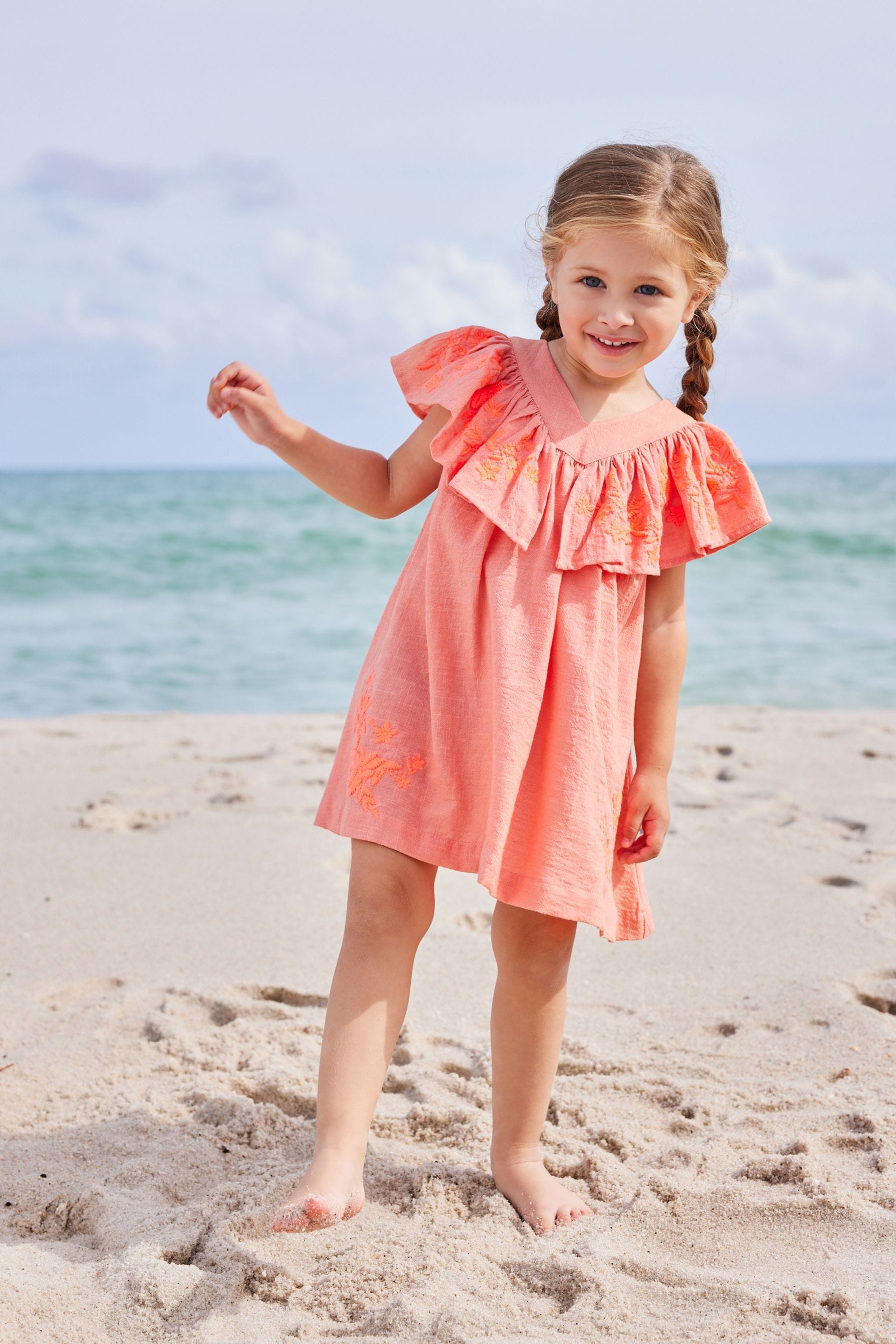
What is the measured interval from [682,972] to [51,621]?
853 cm

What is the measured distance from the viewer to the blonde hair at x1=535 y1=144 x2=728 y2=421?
5.86 ft

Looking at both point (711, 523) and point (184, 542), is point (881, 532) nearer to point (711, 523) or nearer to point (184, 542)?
point (184, 542)

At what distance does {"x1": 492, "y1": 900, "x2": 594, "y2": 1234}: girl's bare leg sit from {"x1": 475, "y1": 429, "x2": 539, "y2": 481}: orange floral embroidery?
660 mm

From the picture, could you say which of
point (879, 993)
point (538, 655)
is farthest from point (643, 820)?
point (879, 993)

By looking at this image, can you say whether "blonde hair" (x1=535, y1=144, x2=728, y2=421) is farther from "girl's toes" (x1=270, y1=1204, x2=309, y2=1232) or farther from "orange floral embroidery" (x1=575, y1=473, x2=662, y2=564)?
"girl's toes" (x1=270, y1=1204, x2=309, y2=1232)

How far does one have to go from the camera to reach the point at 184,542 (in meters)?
16.2

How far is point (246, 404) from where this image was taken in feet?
6.44

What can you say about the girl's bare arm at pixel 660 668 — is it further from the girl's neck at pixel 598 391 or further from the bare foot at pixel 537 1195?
the bare foot at pixel 537 1195

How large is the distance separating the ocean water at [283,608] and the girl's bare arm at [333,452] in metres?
4.68

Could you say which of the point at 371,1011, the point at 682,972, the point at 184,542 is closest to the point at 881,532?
the point at 184,542

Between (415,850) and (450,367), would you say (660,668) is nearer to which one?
(415,850)

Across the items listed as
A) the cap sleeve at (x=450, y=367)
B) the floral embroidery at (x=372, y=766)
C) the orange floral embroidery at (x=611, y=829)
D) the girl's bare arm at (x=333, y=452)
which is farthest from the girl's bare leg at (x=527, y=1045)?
the cap sleeve at (x=450, y=367)

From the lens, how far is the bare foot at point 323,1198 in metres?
1.67

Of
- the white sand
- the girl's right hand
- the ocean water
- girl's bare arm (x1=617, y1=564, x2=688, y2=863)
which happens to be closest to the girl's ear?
girl's bare arm (x1=617, y1=564, x2=688, y2=863)
